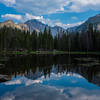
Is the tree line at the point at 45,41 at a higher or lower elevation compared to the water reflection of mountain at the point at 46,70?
higher

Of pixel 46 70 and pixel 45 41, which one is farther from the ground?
pixel 45 41

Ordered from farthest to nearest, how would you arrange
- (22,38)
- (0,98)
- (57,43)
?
(57,43) → (22,38) → (0,98)

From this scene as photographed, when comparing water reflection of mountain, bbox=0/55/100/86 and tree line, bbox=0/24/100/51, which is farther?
tree line, bbox=0/24/100/51

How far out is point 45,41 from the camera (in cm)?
10625

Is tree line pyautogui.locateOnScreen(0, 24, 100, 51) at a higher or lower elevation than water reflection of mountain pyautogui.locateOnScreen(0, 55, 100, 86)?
higher

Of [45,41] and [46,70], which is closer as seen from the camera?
[46,70]

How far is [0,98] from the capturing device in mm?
8992

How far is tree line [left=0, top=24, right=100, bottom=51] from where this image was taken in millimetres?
90719

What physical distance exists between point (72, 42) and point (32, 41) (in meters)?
34.9

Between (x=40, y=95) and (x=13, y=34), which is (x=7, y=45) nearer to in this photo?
(x=13, y=34)

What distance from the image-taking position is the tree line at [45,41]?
90.7 meters

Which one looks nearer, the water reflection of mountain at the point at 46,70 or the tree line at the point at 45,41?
the water reflection of mountain at the point at 46,70

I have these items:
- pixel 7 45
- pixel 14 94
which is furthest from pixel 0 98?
pixel 7 45

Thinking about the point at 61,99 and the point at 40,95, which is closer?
the point at 61,99
